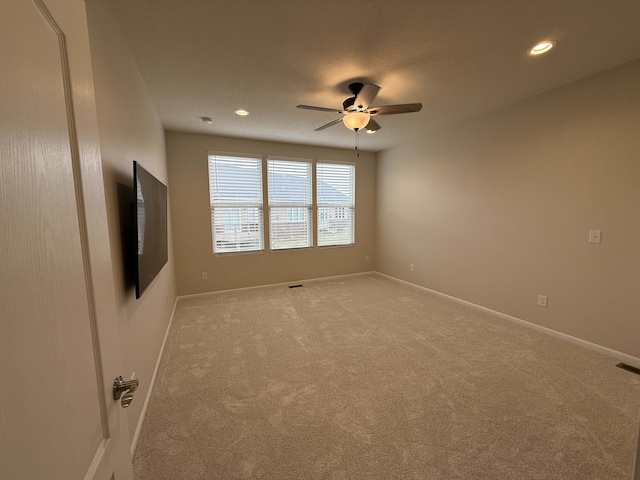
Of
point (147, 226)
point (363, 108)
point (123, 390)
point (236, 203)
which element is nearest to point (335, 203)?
point (236, 203)

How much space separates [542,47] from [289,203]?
3.68 m

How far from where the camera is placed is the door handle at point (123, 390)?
74cm

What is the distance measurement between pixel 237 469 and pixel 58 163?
1.69 metres

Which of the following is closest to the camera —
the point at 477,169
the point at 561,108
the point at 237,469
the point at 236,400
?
the point at 237,469

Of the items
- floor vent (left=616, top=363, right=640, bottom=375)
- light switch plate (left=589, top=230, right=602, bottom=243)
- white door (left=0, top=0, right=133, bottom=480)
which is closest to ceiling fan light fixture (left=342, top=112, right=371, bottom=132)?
white door (left=0, top=0, right=133, bottom=480)

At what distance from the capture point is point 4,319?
1.24 feet

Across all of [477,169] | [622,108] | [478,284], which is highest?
[622,108]

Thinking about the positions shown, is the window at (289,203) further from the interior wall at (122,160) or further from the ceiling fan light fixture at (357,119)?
the interior wall at (122,160)

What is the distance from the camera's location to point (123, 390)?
756 millimetres

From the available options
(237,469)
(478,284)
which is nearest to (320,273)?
(478,284)

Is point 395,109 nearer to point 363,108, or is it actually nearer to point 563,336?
point 363,108

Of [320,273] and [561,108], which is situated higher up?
[561,108]

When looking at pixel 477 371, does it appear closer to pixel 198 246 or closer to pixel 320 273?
pixel 320 273

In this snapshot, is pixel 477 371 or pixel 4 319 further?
pixel 477 371
